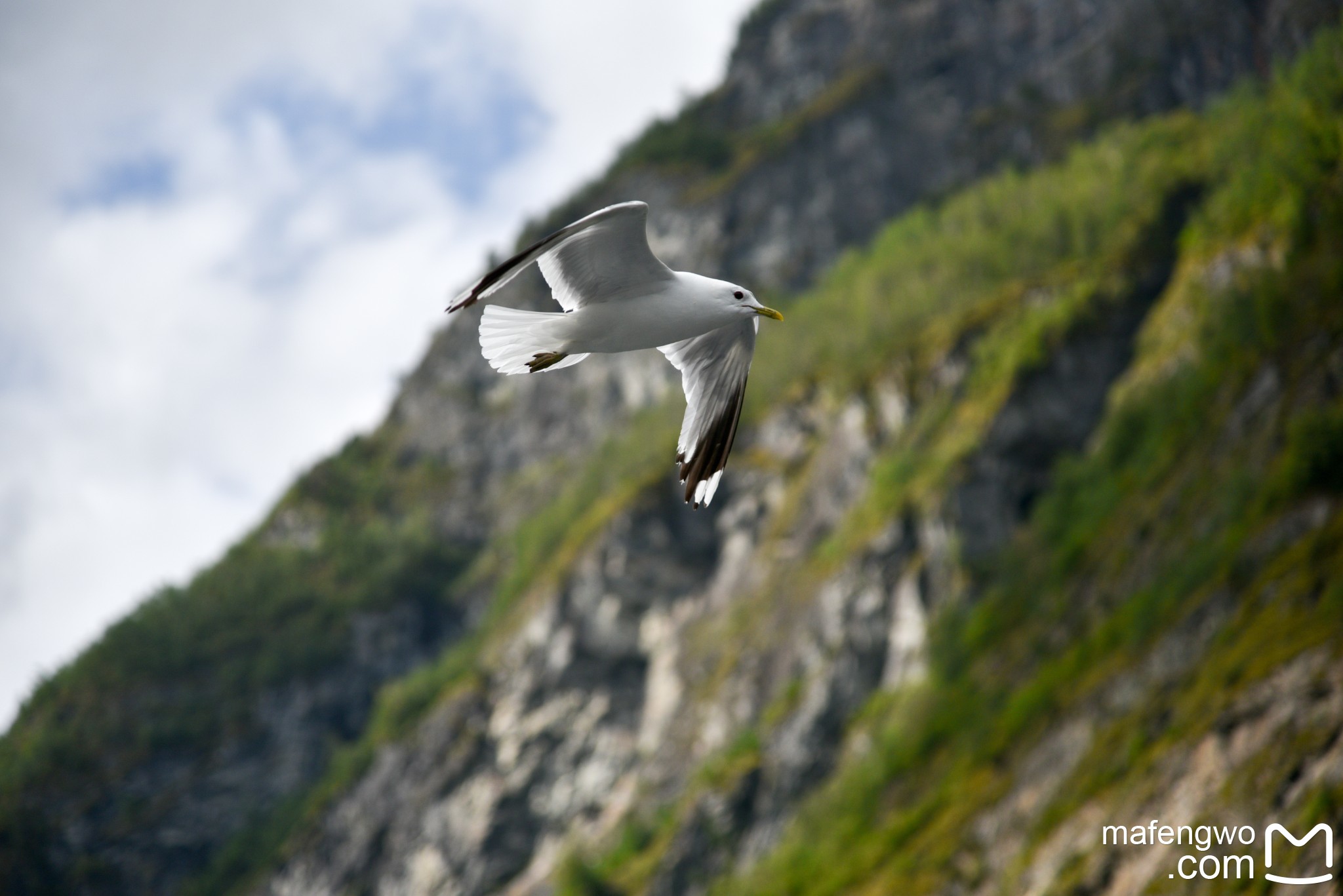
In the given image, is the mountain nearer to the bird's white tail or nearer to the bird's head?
the bird's head

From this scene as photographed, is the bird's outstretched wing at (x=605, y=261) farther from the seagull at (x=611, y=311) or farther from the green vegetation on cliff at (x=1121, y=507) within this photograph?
the green vegetation on cliff at (x=1121, y=507)

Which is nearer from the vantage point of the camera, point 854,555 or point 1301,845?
point 1301,845

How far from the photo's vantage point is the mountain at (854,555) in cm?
4219

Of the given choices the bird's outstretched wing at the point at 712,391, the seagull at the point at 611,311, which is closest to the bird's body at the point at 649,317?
the seagull at the point at 611,311

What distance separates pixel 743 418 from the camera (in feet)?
280

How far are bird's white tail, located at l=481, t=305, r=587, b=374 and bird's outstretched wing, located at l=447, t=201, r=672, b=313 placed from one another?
0.31 m

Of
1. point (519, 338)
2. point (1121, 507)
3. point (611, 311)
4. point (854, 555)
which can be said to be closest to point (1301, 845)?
point (611, 311)

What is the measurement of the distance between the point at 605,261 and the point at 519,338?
1.06 metres

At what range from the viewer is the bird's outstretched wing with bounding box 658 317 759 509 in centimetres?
1365

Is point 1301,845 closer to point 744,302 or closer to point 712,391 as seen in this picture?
point 712,391

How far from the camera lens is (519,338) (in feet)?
42.2

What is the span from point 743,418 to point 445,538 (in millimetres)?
47184

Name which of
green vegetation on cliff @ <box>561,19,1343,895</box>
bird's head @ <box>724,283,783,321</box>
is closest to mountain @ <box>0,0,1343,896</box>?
A: green vegetation on cliff @ <box>561,19,1343,895</box>

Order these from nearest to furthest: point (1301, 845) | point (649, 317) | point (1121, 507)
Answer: point (649, 317) → point (1301, 845) → point (1121, 507)
